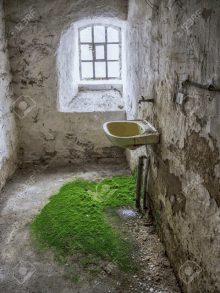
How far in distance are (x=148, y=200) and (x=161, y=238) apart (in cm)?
53

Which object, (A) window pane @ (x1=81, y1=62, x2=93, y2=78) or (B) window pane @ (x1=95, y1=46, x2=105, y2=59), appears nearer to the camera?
(B) window pane @ (x1=95, y1=46, x2=105, y2=59)

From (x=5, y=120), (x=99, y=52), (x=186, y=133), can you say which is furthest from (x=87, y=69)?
(x=186, y=133)

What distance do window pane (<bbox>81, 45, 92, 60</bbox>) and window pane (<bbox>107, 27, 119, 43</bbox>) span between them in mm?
354

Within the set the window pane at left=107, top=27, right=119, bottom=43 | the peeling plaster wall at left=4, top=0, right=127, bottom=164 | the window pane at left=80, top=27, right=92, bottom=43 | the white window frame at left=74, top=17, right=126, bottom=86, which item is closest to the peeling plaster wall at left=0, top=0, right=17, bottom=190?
the peeling plaster wall at left=4, top=0, right=127, bottom=164

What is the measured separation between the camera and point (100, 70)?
451 centimetres

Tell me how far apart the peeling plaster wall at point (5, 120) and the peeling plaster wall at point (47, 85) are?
0.15 m

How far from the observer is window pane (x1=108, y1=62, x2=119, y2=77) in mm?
4480

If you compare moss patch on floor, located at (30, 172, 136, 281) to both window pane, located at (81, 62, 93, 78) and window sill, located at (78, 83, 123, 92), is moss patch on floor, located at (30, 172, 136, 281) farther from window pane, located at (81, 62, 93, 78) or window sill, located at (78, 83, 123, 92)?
window pane, located at (81, 62, 93, 78)

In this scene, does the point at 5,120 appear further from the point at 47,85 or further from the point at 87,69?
the point at 87,69

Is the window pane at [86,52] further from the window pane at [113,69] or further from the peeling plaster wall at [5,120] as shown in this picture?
the peeling plaster wall at [5,120]

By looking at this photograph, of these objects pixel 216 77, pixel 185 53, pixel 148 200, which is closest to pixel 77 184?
pixel 148 200

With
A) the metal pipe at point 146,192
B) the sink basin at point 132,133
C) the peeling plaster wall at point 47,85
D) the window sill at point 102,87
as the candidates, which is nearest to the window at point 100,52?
the window sill at point 102,87

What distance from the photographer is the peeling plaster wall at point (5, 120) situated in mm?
3435

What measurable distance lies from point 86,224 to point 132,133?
3.53 feet
